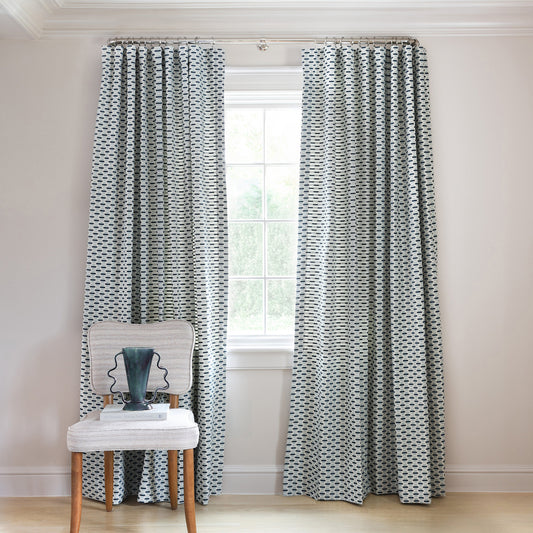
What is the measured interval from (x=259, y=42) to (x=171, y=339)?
156 centimetres

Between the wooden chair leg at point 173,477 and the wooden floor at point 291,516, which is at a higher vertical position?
the wooden chair leg at point 173,477

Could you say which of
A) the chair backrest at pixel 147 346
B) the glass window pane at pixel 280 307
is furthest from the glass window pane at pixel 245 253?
the chair backrest at pixel 147 346

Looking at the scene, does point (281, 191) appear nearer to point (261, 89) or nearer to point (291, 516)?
point (261, 89)

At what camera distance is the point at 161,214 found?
299 cm

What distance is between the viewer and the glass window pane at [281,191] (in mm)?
3252

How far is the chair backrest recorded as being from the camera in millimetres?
2797

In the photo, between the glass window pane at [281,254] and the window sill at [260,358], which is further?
the glass window pane at [281,254]
